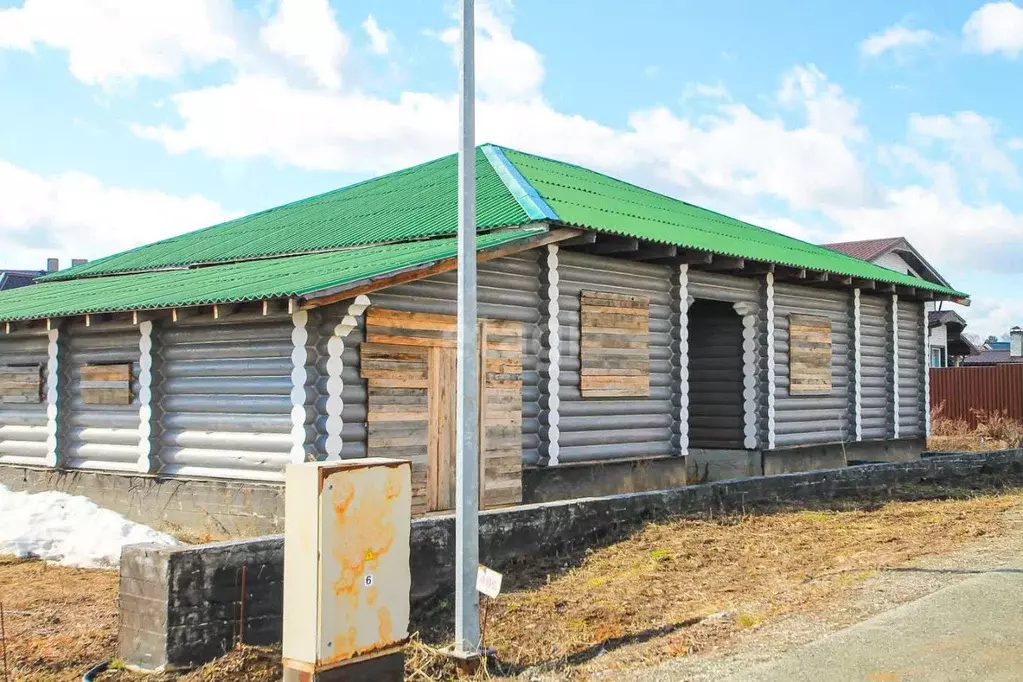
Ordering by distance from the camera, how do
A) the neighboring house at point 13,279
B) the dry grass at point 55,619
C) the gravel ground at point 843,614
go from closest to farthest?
the gravel ground at point 843,614 → the dry grass at point 55,619 → the neighboring house at point 13,279

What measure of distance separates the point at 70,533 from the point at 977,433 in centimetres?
2318

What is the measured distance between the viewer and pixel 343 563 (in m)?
6.53

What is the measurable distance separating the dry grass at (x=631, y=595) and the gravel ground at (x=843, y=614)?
0.22 m

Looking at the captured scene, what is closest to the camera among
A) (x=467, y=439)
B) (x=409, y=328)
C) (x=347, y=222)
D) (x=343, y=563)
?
(x=343, y=563)

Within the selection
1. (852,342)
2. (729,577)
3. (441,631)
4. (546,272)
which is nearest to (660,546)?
(729,577)

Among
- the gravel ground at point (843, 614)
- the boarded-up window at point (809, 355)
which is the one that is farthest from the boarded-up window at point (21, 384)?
the boarded-up window at point (809, 355)

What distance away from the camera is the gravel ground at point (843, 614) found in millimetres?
6690

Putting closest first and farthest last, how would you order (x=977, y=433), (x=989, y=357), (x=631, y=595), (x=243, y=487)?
(x=631, y=595) → (x=243, y=487) → (x=977, y=433) → (x=989, y=357)

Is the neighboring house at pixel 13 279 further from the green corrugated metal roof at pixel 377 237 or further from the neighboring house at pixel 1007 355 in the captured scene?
the neighboring house at pixel 1007 355

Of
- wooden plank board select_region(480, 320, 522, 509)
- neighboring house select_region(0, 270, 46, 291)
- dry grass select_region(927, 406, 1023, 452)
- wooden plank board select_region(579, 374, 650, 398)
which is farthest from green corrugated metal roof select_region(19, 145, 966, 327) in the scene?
neighboring house select_region(0, 270, 46, 291)

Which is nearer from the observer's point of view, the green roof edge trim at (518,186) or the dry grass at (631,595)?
the dry grass at (631,595)

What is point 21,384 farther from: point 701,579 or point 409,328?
point 701,579

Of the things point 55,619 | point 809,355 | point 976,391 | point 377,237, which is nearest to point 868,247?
point 976,391

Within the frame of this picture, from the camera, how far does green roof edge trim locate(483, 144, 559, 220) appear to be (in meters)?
12.6
